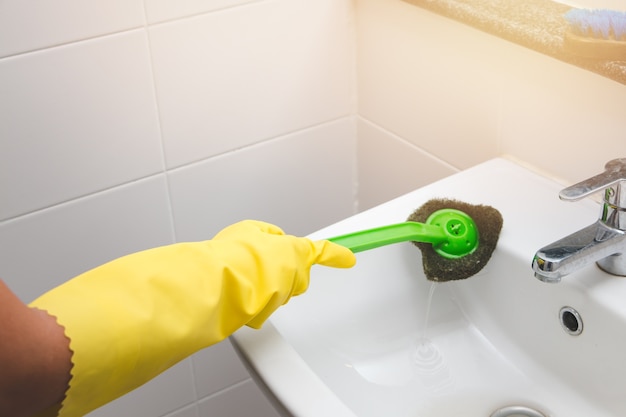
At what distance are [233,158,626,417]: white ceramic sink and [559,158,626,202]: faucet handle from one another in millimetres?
89

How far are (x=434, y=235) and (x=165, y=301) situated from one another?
30 cm

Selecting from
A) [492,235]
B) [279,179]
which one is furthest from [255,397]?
[492,235]

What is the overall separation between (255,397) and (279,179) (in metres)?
0.36

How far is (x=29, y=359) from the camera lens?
59 centimetres

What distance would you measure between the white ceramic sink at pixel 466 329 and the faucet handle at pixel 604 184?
89 millimetres

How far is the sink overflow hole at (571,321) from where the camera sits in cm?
81

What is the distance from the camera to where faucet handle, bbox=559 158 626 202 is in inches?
29.4

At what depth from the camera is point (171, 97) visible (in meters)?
1.05

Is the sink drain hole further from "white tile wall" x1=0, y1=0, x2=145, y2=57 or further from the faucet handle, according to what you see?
"white tile wall" x1=0, y1=0, x2=145, y2=57

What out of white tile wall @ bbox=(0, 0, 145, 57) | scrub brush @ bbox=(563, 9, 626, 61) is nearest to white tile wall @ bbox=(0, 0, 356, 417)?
white tile wall @ bbox=(0, 0, 145, 57)

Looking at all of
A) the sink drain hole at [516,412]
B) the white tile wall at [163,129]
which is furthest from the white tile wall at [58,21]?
the sink drain hole at [516,412]

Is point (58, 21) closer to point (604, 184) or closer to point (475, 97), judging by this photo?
point (475, 97)

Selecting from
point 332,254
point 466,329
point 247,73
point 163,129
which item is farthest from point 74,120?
point 466,329

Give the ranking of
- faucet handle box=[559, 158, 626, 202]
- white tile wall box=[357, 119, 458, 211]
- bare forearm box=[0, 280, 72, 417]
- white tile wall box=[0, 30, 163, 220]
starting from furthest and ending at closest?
white tile wall box=[357, 119, 458, 211] → white tile wall box=[0, 30, 163, 220] → faucet handle box=[559, 158, 626, 202] → bare forearm box=[0, 280, 72, 417]
